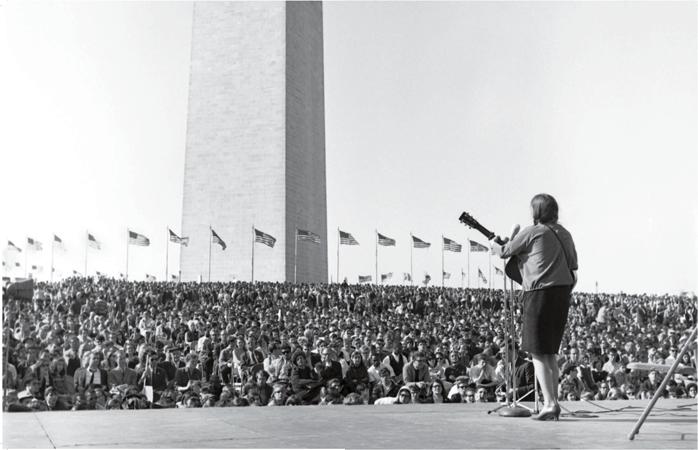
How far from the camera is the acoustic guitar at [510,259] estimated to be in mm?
5387

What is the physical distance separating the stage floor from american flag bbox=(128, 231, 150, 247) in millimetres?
26933

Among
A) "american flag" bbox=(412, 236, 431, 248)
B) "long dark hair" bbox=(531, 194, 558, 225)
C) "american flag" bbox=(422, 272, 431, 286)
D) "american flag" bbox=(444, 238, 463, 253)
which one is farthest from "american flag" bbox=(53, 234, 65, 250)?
"long dark hair" bbox=(531, 194, 558, 225)

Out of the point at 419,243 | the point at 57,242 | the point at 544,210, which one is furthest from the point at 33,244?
the point at 544,210

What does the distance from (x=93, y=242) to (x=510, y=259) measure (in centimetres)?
2760

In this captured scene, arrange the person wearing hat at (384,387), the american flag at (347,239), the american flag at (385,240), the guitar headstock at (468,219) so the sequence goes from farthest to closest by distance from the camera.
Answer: the american flag at (385,240), the american flag at (347,239), the person wearing hat at (384,387), the guitar headstock at (468,219)

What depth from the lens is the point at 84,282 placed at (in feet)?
82.2

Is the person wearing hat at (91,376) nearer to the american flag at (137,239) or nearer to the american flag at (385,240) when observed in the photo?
the american flag at (137,239)

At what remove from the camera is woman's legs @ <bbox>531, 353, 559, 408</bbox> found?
5133mm

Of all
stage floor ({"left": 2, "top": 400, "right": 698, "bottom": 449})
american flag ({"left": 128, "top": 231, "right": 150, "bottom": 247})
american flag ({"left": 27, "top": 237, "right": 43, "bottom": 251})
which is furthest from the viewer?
american flag ({"left": 128, "top": 231, "right": 150, "bottom": 247})

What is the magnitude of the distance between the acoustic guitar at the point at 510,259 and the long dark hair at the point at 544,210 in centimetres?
28

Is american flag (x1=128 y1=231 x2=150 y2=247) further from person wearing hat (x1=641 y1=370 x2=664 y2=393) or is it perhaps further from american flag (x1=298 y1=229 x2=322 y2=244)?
person wearing hat (x1=641 y1=370 x2=664 y2=393)

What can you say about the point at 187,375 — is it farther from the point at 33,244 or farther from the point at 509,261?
the point at 33,244


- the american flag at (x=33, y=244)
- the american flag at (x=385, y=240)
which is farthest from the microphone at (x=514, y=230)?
the american flag at (x=385, y=240)

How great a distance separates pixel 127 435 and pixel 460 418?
6.96 feet
